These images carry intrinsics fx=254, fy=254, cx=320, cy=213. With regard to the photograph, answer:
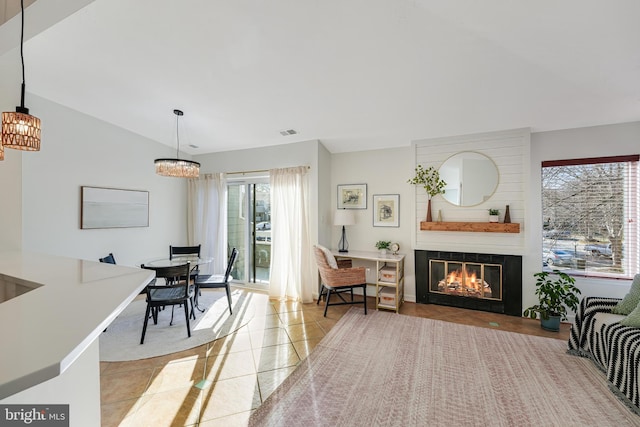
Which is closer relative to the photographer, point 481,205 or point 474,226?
point 474,226

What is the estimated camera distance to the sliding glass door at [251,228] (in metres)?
4.79

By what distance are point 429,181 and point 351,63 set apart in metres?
2.27

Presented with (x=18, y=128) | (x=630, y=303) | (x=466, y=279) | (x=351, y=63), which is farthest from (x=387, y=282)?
(x=18, y=128)

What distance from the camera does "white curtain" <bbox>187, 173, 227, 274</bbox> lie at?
4891mm

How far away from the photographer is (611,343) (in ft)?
6.69

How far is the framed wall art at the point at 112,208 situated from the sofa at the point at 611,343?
5.82m

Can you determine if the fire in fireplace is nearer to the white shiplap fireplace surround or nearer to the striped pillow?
the white shiplap fireplace surround

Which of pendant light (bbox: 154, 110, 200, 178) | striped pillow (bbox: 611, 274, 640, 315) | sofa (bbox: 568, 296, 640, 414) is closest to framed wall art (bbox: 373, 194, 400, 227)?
sofa (bbox: 568, 296, 640, 414)

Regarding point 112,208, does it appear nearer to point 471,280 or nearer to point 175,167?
point 175,167

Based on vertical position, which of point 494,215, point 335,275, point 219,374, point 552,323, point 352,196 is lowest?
point 219,374

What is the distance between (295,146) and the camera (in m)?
4.26

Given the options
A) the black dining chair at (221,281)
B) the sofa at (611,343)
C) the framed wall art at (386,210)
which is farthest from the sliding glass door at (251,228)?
the sofa at (611,343)

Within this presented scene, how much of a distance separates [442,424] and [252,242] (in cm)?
390

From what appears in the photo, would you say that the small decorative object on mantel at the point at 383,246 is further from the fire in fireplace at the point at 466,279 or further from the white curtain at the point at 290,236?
the white curtain at the point at 290,236
